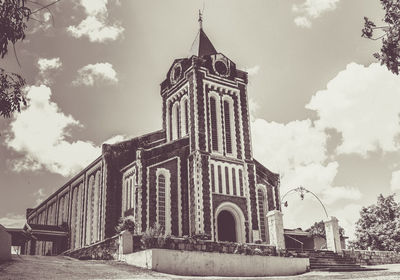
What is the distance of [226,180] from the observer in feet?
104

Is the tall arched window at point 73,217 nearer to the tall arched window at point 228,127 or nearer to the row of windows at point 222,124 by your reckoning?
the row of windows at point 222,124

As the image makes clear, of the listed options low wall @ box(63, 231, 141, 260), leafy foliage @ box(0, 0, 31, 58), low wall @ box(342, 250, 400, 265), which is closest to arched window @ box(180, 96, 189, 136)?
low wall @ box(63, 231, 141, 260)

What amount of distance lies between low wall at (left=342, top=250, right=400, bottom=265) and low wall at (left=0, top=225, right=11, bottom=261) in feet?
62.2

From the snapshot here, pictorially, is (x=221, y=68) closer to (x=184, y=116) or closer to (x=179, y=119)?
(x=184, y=116)

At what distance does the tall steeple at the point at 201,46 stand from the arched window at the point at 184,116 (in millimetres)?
4455

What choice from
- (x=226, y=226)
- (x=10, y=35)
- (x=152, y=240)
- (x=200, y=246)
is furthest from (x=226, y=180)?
(x=10, y=35)

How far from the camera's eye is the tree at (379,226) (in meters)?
39.7

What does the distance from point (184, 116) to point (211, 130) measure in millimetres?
3032

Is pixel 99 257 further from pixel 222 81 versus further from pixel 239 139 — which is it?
pixel 222 81

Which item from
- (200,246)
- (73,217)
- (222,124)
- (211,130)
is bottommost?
(200,246)

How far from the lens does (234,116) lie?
34.6 metres

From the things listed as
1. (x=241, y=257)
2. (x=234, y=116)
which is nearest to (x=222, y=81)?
(x=234, y=116)

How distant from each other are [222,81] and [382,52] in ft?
81.7

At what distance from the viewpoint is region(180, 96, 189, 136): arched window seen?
112 feet
